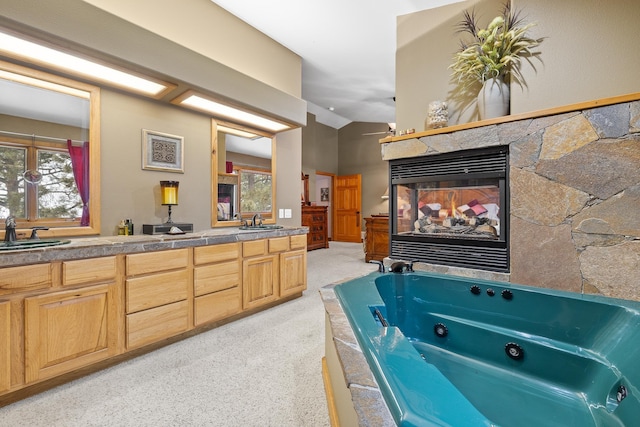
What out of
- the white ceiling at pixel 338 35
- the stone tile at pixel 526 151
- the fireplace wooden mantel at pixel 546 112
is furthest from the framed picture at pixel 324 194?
the stone tile at pixel 526 151

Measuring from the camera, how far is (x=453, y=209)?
2914 mm

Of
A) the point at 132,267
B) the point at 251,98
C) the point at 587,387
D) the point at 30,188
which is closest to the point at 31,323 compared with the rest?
the point at 132,267

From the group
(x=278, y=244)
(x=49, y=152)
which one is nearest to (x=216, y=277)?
(x=278, y=244)

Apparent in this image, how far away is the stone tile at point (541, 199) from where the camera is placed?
208cm

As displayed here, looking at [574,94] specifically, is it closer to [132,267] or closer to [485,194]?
[485,194]

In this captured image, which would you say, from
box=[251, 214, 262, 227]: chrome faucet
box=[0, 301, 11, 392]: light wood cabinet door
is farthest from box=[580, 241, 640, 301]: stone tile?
box=[0, 301, 11, 392]: light wood cabinet door

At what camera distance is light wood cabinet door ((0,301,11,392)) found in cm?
153

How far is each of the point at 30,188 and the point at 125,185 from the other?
1.88 ft

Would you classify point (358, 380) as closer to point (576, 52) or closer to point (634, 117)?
point (634, 117)

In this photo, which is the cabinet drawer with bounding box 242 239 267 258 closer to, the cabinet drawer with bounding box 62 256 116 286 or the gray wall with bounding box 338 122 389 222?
the cabinet drawer with bounding box 62 256 116 286

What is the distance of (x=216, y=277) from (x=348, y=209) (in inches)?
257

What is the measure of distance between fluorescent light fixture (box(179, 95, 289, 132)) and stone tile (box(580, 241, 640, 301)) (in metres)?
3.18

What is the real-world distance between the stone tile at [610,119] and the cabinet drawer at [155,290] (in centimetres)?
325

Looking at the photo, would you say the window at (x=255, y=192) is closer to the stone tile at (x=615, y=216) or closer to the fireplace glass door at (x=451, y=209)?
the fireplace glass door at (x=451, y=209)
